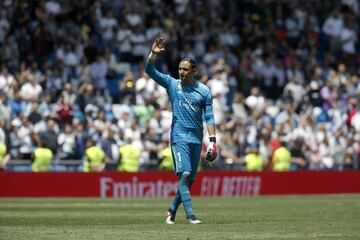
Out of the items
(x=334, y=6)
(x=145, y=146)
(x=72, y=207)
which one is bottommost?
(x=72, y=207)

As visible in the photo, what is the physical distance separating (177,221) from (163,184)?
45.2ft

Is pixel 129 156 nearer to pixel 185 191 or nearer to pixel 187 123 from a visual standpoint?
pixel 187 123

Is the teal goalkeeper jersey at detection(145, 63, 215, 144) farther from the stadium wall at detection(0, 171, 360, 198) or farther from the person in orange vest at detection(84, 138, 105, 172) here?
the person in orange vest at detection(84, 138, 105, 172)

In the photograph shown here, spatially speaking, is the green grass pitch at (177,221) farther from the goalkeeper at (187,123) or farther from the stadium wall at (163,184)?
the stadium wall at (163,184)

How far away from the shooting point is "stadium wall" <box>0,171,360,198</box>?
30.6m

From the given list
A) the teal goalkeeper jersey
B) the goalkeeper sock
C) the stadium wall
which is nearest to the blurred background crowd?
the stadium wall

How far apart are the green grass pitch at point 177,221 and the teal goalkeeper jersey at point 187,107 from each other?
1.50 metres

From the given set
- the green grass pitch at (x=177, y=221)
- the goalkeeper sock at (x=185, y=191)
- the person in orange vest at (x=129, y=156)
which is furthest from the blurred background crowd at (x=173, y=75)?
the goalkeeper sock at (x=185, y=191)

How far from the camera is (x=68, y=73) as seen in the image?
33.6m

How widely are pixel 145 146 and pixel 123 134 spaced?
839 millimetres

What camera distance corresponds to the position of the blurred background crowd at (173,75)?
31.6 m

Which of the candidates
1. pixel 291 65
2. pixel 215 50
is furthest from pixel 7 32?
pixel 291 65

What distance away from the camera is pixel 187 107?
1761cm

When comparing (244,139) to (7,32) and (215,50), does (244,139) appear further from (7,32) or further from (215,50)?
(7,32)
